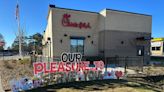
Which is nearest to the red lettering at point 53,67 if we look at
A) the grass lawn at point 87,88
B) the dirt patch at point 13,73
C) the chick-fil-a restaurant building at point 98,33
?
the grass lawn at point 87,88

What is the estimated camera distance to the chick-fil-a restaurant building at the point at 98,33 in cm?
1791

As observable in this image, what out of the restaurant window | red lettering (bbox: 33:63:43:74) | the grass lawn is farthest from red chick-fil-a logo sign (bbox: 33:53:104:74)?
the restaurant window

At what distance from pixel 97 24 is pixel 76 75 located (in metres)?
11.2

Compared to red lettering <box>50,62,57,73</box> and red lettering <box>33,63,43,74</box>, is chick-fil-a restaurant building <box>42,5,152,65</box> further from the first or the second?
red lettering <box>33,63,43,74</box>

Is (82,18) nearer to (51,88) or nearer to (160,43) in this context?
(51,88)

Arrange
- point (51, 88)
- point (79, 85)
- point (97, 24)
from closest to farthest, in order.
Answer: point (51, 88) < point (79, 85) < point (97, 24)

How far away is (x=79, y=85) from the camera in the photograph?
8828mm

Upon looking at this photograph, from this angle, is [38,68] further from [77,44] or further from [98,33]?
[98,33]

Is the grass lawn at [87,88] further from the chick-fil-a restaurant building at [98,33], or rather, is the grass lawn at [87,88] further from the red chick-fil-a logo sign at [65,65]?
the chick-fil-a restaurant building at [98,33]

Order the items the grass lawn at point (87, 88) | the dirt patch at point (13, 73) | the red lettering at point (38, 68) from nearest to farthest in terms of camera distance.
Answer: the grass lawn at point (87, 88), the red lettering at point (38, 68), the dirt patch at point (13, 73)

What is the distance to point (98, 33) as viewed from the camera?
65.0 feet

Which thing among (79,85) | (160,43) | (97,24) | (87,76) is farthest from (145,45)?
(160,43)

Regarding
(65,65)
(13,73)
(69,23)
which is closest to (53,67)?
(65,65)

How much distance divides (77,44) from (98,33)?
9.79ft
